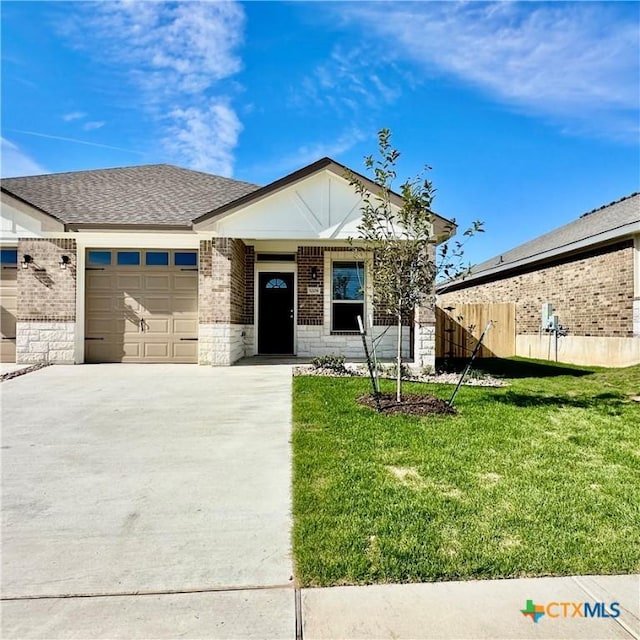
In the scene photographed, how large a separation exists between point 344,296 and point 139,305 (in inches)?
224

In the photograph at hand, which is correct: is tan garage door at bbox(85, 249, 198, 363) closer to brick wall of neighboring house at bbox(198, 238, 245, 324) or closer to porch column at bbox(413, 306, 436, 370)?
brick wall of neighboring house at bbox(198, 238, 245, 324)

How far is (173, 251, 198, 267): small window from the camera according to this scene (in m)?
11.6

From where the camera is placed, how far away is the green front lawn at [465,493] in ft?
9.02

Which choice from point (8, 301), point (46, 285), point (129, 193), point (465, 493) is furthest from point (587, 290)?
point (8, 301)

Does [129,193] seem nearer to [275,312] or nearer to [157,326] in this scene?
[157,326]

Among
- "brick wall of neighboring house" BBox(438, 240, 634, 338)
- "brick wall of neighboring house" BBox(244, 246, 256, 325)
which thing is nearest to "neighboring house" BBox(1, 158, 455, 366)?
"brick wall of neighboring house" BBox(244, 246, 256, 325)

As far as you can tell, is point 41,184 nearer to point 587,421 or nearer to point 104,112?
point 104,112

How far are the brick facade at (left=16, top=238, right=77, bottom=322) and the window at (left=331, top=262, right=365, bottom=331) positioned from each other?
693cm

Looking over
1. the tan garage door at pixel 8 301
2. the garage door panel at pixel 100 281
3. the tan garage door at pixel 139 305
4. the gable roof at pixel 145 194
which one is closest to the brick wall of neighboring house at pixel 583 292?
the gable roof at pixel 145 194

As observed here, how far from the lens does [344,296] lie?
44.0 ft

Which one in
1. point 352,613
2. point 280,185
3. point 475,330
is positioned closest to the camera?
point 352,613

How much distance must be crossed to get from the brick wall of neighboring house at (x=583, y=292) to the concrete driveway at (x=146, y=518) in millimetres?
10323

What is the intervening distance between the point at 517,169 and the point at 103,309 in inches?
624

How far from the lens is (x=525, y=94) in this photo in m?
11.2
